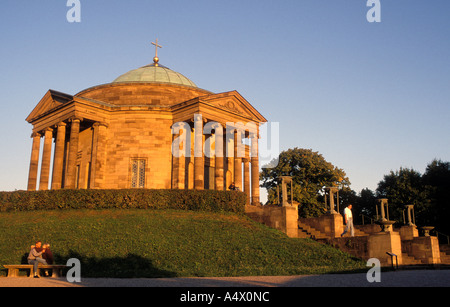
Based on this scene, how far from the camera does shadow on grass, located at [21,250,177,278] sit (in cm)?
1705

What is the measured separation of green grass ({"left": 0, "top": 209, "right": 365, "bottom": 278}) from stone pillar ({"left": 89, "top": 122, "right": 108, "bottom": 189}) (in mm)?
9714

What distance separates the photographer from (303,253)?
72.0ft

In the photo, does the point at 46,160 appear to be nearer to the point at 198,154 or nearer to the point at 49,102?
the point at 49,102

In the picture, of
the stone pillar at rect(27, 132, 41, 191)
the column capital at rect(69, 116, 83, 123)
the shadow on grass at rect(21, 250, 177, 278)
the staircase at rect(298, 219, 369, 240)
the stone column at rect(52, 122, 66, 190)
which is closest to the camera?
the shadow on grass at rect(21, 250, 177, 278)

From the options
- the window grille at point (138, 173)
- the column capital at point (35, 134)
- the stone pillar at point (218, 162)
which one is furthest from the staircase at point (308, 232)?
the column capital at point (35, 134)

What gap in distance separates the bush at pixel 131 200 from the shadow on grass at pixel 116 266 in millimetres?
9391

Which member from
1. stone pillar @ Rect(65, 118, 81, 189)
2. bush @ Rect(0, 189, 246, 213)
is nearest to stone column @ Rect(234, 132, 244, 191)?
bush @ Rect(0, 189, 246, 213)

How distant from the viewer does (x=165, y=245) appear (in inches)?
880

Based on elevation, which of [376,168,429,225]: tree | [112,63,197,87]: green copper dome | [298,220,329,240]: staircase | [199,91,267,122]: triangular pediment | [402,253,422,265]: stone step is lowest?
[402,253,422,265]: stone step

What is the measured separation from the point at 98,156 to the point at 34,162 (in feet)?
24.5

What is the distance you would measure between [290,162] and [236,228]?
30.5 meters

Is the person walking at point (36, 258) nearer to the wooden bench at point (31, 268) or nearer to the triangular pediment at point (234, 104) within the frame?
the wooden bench at point (31, 268)

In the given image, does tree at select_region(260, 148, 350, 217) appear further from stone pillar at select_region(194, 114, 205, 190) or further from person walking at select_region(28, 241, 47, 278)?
person walking at select_region(28, 241, 47, 278)

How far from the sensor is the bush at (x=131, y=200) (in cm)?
3094
